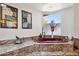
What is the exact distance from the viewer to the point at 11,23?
1.61m

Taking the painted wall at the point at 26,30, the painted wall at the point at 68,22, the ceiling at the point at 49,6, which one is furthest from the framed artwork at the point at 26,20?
the painted wall at the point at 68,22

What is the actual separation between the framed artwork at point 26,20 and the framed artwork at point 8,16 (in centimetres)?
10

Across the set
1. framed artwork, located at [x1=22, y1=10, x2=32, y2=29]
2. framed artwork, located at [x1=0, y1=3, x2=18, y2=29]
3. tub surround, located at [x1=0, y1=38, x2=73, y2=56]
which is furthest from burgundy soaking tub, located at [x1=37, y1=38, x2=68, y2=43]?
framed artwork, located at [x1=0, y1=3, x2=18, y2=29]

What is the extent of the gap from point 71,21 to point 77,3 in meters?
0.25

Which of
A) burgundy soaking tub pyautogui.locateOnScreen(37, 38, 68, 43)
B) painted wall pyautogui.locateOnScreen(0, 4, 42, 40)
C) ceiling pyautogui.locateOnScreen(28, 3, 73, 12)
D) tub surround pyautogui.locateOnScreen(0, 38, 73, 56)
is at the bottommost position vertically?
tub surround pyautogui.locateOnScreen(0, 38, 73, 56)

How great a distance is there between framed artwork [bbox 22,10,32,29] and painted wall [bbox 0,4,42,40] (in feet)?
0.14

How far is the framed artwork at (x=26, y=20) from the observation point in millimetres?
1662

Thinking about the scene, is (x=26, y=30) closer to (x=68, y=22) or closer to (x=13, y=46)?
(x=13, y=46)

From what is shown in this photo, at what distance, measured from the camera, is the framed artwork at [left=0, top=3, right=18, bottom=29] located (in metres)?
1.55

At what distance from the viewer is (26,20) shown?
169 cm

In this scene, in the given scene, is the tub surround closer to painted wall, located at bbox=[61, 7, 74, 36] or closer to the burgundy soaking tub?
the burgundy soaking tub

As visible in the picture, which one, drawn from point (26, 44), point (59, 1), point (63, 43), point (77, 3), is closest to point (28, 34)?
point (26, 44)

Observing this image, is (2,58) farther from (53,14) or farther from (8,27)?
(53,14)

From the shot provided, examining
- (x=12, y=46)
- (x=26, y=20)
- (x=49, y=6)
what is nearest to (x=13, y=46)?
(x=12, y=46)
